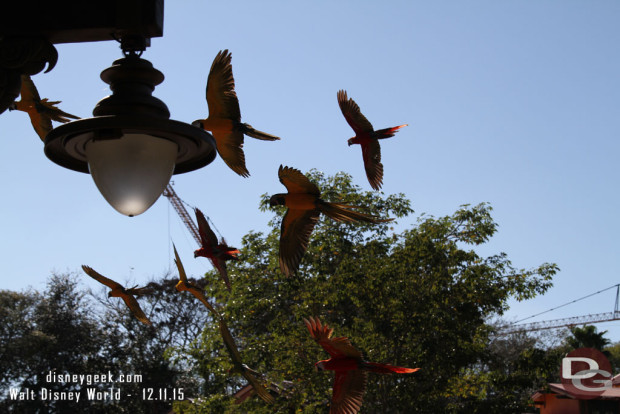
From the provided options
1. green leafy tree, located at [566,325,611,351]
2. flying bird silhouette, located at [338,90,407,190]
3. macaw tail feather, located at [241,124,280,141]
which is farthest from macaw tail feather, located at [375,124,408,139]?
green leafy tree, located at [566,325,611,351]

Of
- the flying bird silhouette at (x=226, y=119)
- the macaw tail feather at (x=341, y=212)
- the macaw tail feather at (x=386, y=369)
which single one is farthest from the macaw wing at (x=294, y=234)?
the macaw tail feather at (x=386, y=369)

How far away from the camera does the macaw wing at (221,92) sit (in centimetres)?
252

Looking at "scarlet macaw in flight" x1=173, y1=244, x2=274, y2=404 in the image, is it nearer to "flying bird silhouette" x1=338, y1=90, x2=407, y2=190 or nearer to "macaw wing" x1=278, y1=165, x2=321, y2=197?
"macaw wing" x1=278, y1=165, x2=321, y2=197

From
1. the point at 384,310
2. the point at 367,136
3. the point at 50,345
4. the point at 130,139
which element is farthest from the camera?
the point at 50,345

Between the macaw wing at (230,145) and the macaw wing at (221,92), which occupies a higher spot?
the macaw wing at (221,92)

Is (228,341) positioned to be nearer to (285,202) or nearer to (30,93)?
(285,202)

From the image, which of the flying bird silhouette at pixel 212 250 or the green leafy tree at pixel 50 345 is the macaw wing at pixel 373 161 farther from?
the green leafy tree at pixel 50 345

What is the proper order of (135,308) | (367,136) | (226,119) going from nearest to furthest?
(226,119) < (135,308) < (367,136)

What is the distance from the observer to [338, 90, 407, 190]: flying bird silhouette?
130 inches

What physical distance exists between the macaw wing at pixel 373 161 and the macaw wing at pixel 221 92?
0.85 metres

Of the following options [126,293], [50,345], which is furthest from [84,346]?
[126,293]

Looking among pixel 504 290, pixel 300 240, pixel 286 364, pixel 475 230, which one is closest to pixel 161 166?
pixel 300 240

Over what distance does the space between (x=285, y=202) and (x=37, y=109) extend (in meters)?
0.88

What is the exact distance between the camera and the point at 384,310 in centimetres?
1023
